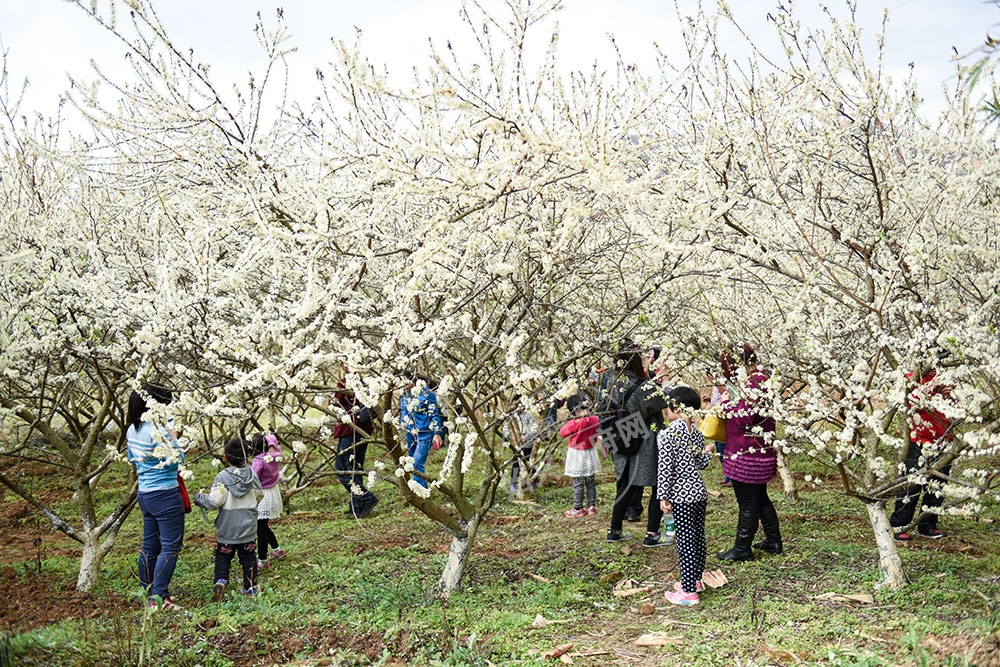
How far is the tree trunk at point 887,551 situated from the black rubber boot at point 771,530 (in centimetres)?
105

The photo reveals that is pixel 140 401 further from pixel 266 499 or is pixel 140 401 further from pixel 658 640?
pixel 658 640

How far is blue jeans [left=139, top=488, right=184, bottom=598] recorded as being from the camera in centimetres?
550

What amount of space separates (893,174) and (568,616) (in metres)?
3.42

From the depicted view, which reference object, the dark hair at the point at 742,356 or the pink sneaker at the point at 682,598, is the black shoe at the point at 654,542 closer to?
the pink sneaker at the point at 682,598

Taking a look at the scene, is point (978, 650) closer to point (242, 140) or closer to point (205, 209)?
point (242, 140)

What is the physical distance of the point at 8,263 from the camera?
565 centimetres

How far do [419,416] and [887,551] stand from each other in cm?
346

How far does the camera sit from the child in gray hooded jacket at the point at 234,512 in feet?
19.0

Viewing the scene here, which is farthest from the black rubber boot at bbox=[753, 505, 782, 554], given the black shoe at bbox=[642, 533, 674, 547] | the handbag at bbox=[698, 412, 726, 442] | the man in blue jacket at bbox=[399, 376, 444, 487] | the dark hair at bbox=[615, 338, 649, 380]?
the man in blue jacket at bbox=[399, 376, 444, 487]

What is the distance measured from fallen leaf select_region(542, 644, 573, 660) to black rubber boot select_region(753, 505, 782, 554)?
246 cm

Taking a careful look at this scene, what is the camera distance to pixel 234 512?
5.82 metres

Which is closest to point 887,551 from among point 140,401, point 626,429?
point 626,429

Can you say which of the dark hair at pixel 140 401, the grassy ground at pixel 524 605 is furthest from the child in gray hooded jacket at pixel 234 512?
the dark hair at pixel 140 401

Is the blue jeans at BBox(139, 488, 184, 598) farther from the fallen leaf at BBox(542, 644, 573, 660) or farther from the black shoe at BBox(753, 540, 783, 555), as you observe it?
the black shoe at BBox(753, 540, 783, 555)
